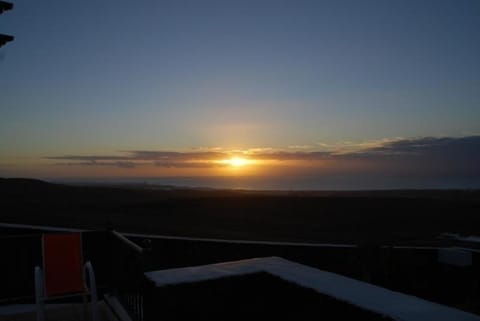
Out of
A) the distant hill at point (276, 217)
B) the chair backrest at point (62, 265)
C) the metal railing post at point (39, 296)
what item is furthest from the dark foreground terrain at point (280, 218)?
the metal railing post at point (39, 296)

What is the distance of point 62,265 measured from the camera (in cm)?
448

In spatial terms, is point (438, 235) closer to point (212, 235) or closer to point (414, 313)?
point (212, 235)

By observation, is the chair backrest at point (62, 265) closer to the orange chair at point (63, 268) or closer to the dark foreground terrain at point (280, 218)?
the orange chair at point (63, 268)

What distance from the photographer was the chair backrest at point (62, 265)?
4.39m

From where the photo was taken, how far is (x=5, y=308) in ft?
17.1

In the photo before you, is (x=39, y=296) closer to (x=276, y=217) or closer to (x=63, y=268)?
(x=63, y=268)

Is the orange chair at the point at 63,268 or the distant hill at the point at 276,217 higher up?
the orange chair at the point at 63,268

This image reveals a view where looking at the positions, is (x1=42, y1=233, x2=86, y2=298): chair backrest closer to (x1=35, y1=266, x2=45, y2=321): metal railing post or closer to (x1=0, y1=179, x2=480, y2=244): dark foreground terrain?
(x1=35, y1=266, x2=45, y2=321): metal railing post

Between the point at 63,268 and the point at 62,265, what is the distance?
0.03 metres

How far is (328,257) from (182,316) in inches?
191

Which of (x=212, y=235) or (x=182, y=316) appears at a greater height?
(x=182, y=316)

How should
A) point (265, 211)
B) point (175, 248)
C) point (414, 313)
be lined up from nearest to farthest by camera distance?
1. point (414, 313)
2. point (175, 248)
3. point (265, 211)

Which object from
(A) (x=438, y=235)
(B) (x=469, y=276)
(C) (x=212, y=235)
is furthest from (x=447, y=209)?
(B) (x=469, y=276)

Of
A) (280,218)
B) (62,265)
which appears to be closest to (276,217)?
(280,218)
